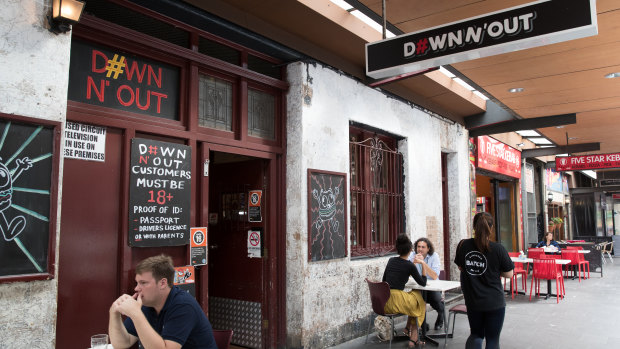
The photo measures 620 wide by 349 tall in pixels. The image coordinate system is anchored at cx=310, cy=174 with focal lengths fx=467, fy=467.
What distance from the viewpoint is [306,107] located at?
579 cm

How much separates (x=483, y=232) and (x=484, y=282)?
44 cm

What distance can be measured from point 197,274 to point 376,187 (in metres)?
3.65

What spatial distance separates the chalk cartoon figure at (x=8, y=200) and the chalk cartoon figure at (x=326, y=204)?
3.35 metres

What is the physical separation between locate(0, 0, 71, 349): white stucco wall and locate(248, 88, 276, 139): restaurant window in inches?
95.6

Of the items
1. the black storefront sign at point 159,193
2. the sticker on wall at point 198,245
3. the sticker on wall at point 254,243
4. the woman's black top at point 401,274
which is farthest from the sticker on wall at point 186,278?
the woman's black top at point 401,274

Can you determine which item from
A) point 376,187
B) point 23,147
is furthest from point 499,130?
point 23,147

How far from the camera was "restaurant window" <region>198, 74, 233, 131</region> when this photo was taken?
4930mm

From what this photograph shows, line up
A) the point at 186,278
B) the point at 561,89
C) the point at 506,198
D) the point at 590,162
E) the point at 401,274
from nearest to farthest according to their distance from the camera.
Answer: the point at 186,278 < the point at 401,274 < the point at 561,89 < the point at 590,162 < the point at 506,198

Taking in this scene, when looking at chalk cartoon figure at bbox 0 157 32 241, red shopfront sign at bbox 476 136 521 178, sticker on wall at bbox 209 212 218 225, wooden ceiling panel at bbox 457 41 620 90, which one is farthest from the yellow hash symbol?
red shopfront sign at bbox 476 136 521 178

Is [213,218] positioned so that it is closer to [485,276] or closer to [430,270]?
[430,270]

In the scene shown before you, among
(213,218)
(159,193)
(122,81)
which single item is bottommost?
(213,218)

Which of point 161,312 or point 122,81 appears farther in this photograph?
point 122,81

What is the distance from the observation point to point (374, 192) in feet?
24.4

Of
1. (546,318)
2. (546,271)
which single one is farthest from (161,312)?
(546,271)
